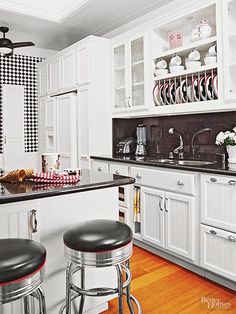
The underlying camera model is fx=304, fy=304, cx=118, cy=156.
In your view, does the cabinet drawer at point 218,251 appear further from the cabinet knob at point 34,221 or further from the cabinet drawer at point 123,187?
the cabinet knob at point 34,221

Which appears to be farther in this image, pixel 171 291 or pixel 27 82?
pixel 27 82

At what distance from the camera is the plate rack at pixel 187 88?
8.87 feet

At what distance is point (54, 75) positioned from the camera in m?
4.56

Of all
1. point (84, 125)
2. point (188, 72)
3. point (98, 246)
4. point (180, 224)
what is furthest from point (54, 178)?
point (84, 125)

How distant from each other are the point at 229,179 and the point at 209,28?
1.45 m

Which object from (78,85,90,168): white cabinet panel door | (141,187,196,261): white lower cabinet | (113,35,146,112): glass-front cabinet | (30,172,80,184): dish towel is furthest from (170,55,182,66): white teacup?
(30,172,80,184): dish towel

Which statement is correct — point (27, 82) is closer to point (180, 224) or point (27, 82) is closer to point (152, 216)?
point (152, 216)

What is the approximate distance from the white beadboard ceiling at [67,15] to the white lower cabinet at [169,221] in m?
2.15

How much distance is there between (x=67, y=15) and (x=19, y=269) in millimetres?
3451

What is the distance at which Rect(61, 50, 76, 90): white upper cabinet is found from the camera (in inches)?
160

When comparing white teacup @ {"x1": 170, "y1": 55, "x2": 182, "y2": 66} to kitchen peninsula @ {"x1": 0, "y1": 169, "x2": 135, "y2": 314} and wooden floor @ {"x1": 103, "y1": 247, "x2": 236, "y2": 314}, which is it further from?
wooden floor @ {"x1": 103, "y1": 247, "x2": 236, "y2": 314}

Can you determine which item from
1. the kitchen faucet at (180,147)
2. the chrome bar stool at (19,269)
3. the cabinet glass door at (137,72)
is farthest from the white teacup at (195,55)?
the chrome bar stool at (19,269)

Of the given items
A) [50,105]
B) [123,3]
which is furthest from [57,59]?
[123,3]

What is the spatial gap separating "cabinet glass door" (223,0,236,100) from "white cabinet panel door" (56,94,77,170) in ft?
7.05
